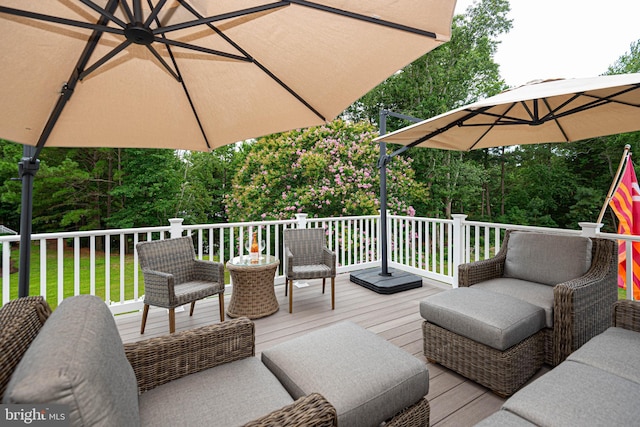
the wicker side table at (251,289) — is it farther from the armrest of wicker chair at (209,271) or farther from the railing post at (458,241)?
the railing post at (458,241)

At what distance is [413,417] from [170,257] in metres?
2.74

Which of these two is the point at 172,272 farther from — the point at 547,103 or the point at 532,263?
the point at 547,103

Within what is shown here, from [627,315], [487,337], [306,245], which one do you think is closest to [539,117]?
[627,315]

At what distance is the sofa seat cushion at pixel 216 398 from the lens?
1217mm

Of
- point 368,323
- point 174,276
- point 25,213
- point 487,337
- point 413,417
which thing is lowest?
point 368,323

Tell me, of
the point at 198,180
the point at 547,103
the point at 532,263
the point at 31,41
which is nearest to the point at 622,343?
the point at 532,263

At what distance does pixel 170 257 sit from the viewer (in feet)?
10.9

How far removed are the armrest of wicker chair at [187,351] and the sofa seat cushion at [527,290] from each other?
84.8 inches

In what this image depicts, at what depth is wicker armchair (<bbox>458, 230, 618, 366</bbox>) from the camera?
7.38ft

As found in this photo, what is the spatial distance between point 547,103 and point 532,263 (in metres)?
1.52

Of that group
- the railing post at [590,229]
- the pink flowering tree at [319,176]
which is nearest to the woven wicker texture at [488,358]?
the railing post at [590,229]

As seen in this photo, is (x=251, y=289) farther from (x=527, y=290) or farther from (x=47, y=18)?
(x=47, y=18)

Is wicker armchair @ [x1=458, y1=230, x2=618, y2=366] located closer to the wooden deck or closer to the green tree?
the wooden deck

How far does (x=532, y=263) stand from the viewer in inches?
116
